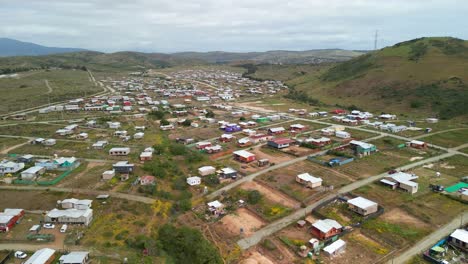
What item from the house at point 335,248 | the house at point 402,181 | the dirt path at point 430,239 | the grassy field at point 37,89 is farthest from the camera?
the grassy field at point 37,89

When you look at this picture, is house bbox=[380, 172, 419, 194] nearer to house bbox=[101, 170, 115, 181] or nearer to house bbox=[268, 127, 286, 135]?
house bbox=[268, 127, 286, 135]

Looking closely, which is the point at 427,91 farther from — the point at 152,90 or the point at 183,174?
the point at 152,90

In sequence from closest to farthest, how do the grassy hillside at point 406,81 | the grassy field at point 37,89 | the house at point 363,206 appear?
1. the house at point 363,206
2. the grassy hillside at point 406,81
3. the grassy field at point 37,89

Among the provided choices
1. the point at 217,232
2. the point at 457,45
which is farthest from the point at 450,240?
the point at 457,45

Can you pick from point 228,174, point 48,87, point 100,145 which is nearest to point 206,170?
point 228,174

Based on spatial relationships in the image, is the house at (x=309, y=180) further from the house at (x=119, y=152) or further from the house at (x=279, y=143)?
the house at (x=119, y=152)

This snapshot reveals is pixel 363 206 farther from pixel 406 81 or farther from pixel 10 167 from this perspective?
pixel 406 81

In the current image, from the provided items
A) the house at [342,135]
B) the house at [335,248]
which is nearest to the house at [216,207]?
the house at [335,248]

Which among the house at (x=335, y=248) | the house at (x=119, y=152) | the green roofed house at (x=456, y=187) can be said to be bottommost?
the house at (x=335, y=248)

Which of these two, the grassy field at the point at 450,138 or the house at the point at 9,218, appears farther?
the grassy field at the point at 450,138
